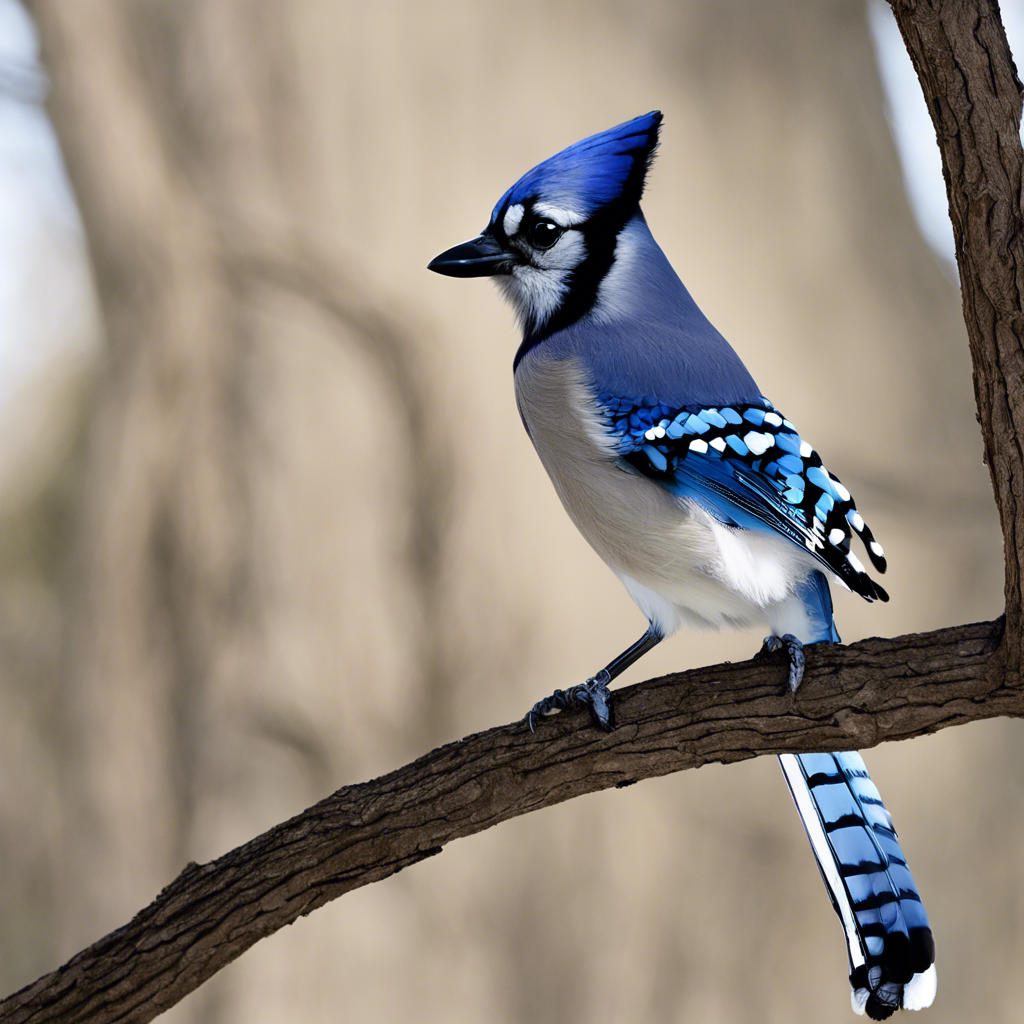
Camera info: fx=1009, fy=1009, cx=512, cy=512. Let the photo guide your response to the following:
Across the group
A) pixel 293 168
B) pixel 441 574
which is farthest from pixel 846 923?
pixel 293 168

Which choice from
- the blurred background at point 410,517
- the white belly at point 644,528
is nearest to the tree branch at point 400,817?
the white belly at point 644,528

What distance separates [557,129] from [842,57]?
44.8 inches

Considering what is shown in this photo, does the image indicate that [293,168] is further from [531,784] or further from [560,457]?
[531,784]

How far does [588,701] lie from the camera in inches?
55.1

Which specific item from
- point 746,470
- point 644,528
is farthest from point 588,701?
point 746,470

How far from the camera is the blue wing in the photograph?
4.39 ft

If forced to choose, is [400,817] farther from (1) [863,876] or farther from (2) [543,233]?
(2) [543,233]

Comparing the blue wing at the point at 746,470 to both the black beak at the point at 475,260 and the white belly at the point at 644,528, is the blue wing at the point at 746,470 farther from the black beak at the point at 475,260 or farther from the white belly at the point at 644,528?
the black beak at the point at 475,260

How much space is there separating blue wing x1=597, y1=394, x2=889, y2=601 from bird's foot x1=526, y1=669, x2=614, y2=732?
29cm

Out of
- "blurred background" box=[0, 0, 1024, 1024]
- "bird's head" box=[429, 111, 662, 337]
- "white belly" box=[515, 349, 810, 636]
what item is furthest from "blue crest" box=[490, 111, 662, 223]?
"blurred background" box=[0, 0, 1024, 1024]

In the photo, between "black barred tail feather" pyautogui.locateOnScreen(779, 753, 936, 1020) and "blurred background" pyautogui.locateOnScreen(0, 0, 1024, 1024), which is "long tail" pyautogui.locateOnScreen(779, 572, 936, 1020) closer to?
"black barred tail feather" pyautogui.locateOnScreen(779, 753, 936, 1020)

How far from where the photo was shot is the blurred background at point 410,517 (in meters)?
2.75

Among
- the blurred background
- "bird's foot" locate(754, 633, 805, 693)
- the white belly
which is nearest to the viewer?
"bird's foot" locate(754, 633, 805, 693)

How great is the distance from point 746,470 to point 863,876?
0.61 meters
